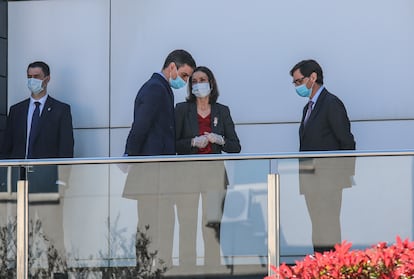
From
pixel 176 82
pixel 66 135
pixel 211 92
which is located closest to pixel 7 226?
pixel 176 82

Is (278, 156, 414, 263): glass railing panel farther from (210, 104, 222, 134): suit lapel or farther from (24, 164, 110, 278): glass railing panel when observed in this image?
(210, 104, 222, 134): suit lapel

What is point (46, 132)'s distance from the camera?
12.9 m

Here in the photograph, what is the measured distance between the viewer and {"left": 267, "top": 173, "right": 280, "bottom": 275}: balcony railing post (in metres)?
9.49

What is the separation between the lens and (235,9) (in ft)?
47.1

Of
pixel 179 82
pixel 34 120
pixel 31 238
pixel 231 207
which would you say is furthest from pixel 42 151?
pixel 231 207

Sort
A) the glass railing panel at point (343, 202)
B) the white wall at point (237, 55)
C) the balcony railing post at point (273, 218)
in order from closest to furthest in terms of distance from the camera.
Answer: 1. the glass railing panel at point (343, 202)
2. the balcony railing post at point (273, 218)
3. the white wall at point (237, 55)

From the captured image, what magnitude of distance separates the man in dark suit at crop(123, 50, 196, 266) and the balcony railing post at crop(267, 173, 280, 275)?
725 mm

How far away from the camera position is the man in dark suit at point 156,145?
973 cm

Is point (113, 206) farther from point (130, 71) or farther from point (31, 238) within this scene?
point (130, 71)

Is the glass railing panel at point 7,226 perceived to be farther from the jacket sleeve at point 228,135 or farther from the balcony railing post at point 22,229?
the jacket sleeve at point 228,135

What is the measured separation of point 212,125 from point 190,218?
2.11m

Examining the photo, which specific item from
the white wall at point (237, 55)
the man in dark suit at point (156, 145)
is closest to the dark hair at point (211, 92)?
the man in dark suit at point (156, 145)

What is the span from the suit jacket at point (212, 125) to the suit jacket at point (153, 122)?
1.49 feet

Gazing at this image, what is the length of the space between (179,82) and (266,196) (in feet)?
7.05
